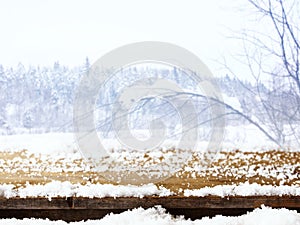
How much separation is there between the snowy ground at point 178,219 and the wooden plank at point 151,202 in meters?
0.01

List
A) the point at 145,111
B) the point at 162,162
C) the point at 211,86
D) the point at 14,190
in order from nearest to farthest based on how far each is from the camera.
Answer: the point at 14,190, the point at 162,162, the point at 145,111, the point at 211,86

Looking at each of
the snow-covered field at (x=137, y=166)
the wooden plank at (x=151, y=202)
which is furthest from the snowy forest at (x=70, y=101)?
the wooden plank at (x=151, y=202)

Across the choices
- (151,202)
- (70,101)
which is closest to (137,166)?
(151,202)

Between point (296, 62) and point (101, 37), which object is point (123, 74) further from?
point (296, 62)

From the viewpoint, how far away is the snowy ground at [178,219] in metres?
0.63

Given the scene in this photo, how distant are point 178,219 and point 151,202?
1.9 inches

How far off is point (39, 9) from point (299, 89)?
3.52ft

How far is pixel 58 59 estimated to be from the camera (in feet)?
5.65

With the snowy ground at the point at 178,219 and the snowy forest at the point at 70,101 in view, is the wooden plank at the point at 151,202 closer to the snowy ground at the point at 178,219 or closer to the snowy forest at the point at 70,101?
the snowy ground at the point at 178,219

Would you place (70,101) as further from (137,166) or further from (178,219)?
(178,219)

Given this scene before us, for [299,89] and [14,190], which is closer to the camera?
[14,190]

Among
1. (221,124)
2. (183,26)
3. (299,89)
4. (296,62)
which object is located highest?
(183,26)

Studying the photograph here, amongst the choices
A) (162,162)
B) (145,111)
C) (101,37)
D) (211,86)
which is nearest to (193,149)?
(162,162)

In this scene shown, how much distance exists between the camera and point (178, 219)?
67 cm
